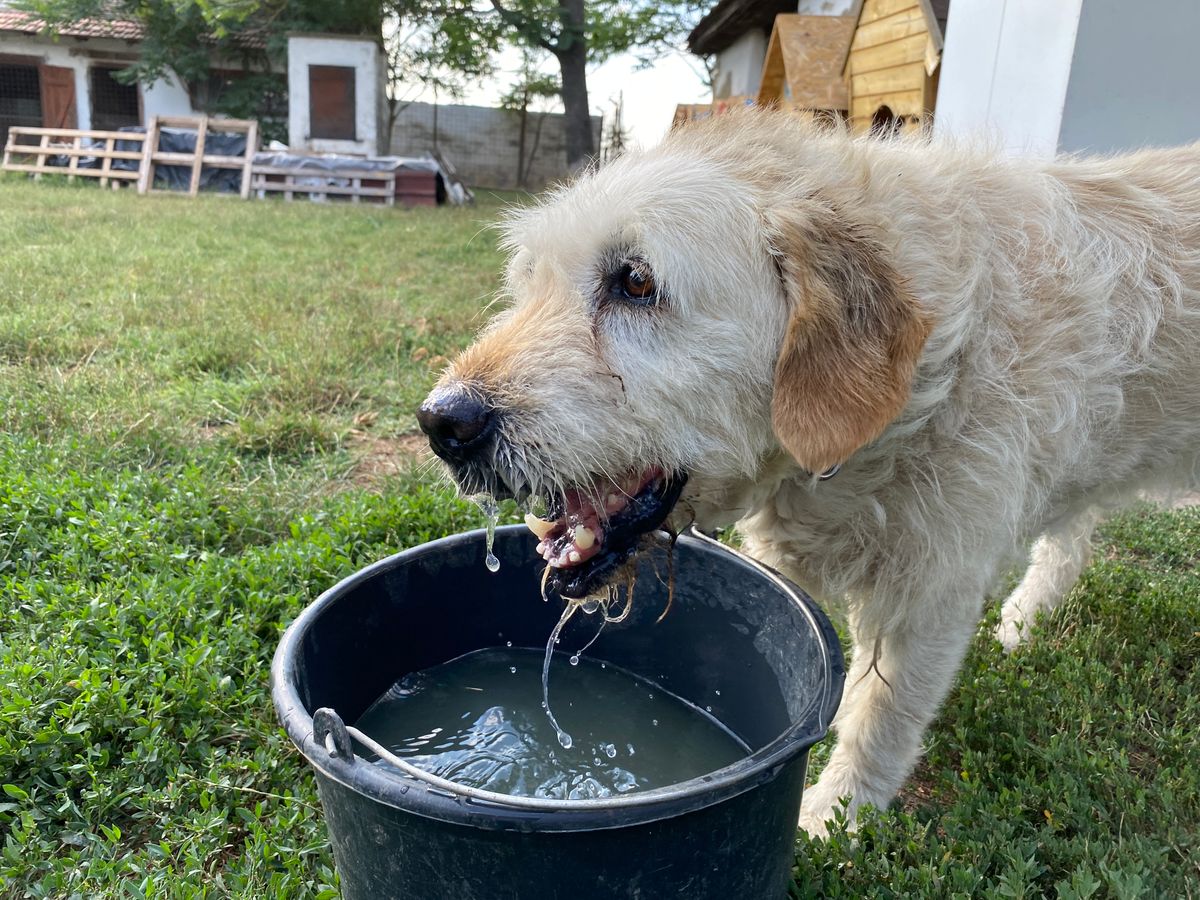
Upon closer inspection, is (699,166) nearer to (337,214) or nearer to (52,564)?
(52,564)

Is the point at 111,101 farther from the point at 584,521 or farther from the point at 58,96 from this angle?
the point at 584,521

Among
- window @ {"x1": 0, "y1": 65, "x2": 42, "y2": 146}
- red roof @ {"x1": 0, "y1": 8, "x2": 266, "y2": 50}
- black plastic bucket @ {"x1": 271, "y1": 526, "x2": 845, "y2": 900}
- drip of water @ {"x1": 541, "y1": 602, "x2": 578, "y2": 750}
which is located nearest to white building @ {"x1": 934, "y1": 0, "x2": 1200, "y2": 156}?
black plastic bucket @ {"x1": 271, "y1": 526, "x2": 845, "y2": 900}

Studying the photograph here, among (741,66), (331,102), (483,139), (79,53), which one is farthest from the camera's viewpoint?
(483,139)

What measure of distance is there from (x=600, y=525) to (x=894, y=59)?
7.07 metres

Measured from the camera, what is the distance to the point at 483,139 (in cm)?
2678

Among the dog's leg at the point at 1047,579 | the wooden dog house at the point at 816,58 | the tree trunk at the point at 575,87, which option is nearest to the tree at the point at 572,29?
the tree trunk at the point at 575,87

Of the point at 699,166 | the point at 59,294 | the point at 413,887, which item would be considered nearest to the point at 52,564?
the point at 413,887

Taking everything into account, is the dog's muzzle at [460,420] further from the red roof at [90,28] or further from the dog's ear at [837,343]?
the red roof at [90,28]

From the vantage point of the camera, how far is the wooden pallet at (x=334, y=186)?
56.2 feet

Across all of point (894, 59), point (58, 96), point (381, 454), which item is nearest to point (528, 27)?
point (894, 59)

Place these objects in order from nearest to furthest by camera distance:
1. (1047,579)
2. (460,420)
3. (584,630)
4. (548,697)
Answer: (460,420)
(548,697)
(584,630)
(1047,579)

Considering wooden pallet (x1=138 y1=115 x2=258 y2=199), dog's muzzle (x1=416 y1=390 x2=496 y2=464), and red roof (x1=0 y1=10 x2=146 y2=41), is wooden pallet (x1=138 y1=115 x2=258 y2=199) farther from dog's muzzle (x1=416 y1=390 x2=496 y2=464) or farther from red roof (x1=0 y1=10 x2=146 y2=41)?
dog's muzzle (x1=416 y1=390 x2=496 y2=464)

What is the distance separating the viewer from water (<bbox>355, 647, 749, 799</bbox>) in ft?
7.32

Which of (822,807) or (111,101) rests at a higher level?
(111,101)
